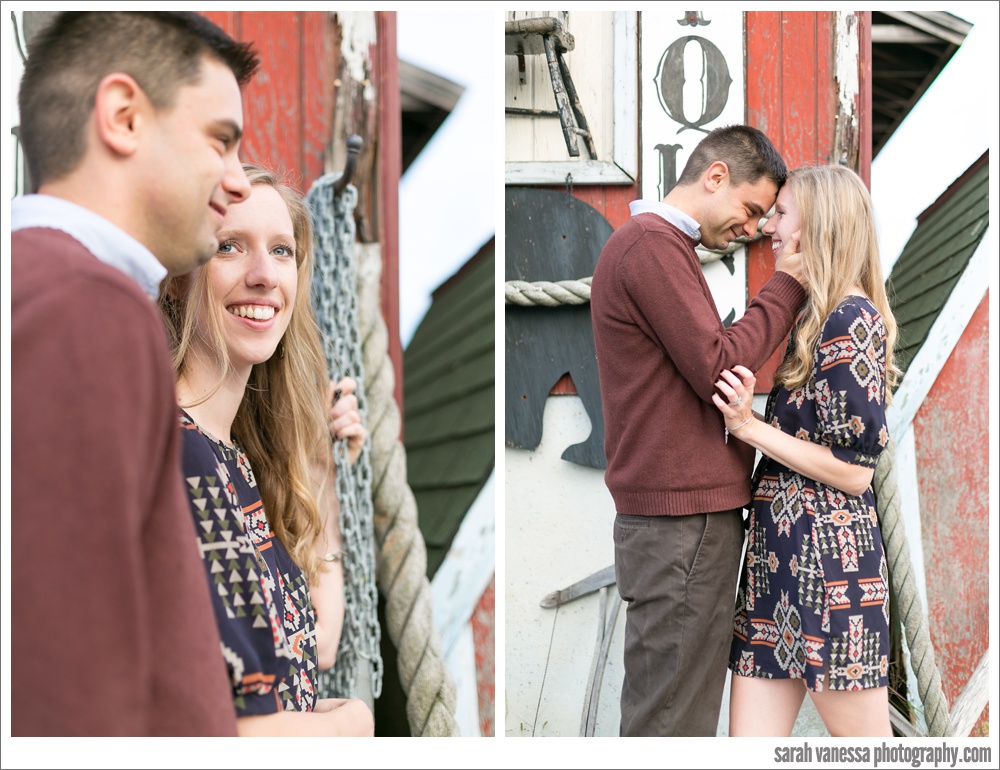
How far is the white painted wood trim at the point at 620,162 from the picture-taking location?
227cm

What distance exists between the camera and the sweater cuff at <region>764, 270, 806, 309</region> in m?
1.69

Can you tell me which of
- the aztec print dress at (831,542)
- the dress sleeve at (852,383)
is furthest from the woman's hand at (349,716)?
the dress sleeve at (852,383)

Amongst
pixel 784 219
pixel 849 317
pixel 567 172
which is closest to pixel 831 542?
pixel 849 317

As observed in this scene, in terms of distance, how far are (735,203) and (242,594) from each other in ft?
4.40

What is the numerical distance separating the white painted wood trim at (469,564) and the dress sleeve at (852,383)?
101 centimetres

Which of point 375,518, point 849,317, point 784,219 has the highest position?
point 784,219

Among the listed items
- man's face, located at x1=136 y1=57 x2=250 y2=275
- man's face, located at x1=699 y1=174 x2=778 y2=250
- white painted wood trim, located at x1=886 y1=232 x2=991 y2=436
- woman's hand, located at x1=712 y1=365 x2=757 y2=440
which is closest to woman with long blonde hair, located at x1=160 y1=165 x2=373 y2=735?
man's face, located at x1=136 y1=57 x2=250 y2=275

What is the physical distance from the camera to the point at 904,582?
2.25 meters

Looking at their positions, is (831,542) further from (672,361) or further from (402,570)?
(402,570)

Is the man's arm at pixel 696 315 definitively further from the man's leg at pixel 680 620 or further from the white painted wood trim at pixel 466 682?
the white painted wood trim at pixel 466 682

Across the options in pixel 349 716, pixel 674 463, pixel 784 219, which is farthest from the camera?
pixel 784 219

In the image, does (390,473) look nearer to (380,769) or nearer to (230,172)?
(380,769)

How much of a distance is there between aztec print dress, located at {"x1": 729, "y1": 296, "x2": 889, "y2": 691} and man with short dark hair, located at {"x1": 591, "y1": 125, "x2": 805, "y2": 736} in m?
0.09

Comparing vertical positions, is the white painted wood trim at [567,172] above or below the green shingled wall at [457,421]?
above
